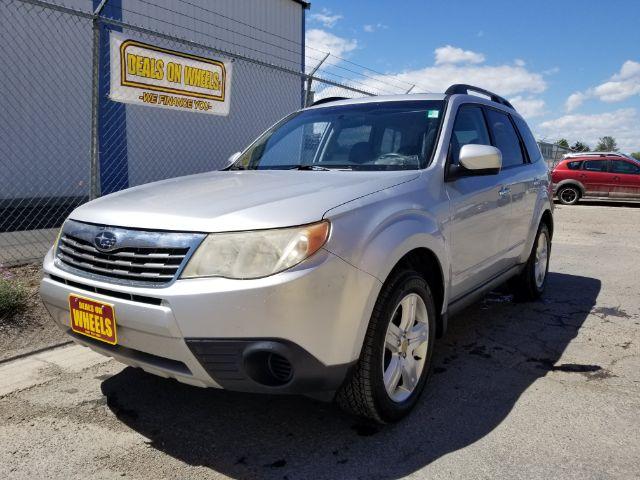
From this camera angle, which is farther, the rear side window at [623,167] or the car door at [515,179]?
the rear side window at [623,167]

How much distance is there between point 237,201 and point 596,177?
1695cm

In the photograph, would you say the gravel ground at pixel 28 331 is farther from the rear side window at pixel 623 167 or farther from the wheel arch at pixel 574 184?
the rear side window at pixel 623 167

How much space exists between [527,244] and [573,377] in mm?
1542

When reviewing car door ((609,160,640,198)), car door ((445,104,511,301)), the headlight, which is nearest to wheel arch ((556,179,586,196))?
car door ((609,160,640,198))

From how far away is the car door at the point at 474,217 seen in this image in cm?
323

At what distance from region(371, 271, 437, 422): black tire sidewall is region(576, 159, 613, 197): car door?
1600 centimetres

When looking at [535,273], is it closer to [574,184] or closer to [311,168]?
[311,168]

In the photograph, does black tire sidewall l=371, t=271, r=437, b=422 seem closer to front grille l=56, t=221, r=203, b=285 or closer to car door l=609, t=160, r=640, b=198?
front grille l=56, t=221, r=203, b=285

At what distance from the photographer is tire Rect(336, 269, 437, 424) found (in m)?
2.42

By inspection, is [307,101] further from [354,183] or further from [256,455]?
[256,455]

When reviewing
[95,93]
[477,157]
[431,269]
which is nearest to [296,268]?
[431,269]

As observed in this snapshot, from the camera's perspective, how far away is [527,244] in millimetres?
4633

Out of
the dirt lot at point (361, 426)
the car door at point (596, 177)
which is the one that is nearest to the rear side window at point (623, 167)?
the car door at point (596, 177)

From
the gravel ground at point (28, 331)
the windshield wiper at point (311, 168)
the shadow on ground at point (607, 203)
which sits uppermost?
the windshield wiper at point (311, 168)
